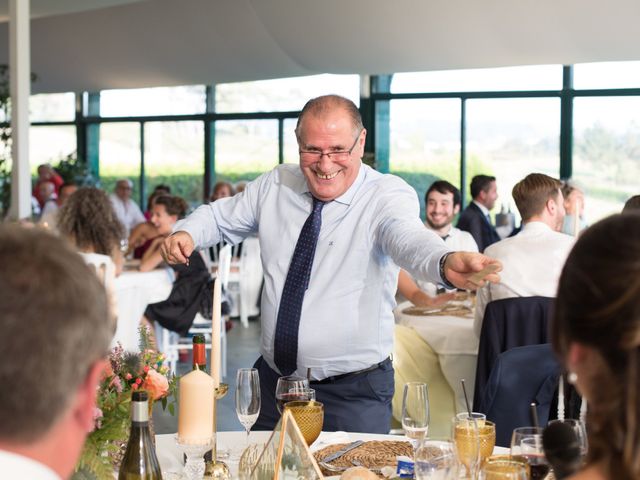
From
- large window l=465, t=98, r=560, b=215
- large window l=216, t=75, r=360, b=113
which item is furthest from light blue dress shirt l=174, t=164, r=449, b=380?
large window l=216, t=75, r=360, b=113

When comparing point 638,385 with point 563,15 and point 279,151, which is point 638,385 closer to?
point 563,15

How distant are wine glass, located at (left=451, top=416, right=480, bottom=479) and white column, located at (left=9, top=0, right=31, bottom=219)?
6068 millimetres

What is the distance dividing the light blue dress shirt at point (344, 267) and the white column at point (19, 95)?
4.87 m

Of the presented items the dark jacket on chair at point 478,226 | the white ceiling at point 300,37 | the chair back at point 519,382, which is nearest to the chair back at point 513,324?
the chair back at point 519,382

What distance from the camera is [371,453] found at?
225 centimetres

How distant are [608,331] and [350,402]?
76.3 inches

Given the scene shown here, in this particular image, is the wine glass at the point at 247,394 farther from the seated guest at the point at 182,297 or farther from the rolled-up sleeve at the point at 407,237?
the seated guest at the point at 182,297

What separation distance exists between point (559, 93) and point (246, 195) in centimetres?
834

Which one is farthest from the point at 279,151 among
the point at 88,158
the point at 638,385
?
the point at 638,385

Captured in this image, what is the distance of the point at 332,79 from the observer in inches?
492

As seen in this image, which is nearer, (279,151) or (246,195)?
(246,195)

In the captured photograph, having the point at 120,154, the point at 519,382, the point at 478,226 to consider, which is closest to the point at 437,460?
the point at 519,382

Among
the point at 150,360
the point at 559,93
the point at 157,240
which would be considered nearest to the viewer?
the point at 150,360

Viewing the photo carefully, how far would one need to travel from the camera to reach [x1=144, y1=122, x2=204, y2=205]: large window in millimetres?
13938
